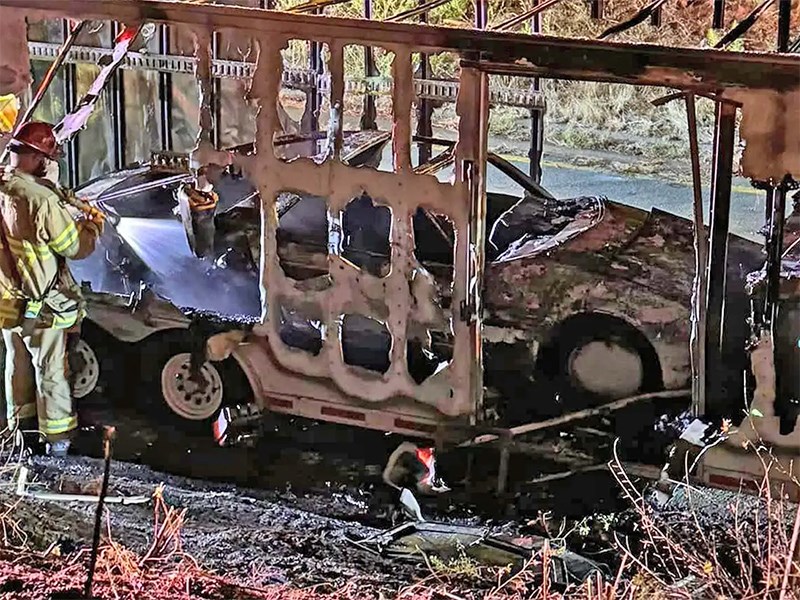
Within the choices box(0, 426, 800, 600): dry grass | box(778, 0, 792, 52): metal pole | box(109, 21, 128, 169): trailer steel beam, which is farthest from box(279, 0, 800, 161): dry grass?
box(0, 426, 800, 600): dry grass

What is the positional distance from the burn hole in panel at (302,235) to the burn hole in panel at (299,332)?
7.2 inches

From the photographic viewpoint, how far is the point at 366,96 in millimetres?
6438

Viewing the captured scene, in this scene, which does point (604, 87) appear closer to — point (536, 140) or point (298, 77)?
point (536, 140)

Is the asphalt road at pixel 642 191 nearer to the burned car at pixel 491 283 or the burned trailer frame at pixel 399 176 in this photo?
the burned car at pixel 491 283

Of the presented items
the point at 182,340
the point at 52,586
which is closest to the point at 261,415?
the point at 182,340

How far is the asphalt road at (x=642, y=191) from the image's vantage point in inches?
180

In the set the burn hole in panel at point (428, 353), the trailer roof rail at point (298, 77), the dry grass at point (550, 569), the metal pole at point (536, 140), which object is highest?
the trailer roof rail at point (298, 77)

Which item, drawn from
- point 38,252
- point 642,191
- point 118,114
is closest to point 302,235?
point 38,252

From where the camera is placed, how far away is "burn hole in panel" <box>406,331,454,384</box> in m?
4.74

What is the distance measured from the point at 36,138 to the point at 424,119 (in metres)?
2.04

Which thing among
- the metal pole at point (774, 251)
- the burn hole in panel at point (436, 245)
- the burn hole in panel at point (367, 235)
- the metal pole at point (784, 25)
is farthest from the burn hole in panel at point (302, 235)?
the metal pole at point (784, 25)

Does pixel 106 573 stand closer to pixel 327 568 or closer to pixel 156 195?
pixel 327 568

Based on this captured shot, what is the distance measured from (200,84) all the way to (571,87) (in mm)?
2311

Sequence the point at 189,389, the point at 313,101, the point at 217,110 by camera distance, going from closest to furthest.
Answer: the point at 189,389, the point at 313,101, the point at 217,110
